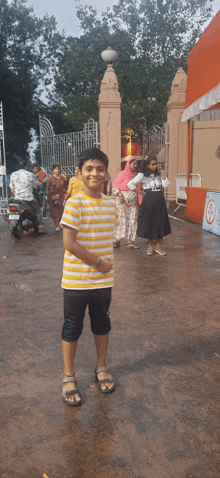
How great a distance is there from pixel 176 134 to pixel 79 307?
1337 centimetres

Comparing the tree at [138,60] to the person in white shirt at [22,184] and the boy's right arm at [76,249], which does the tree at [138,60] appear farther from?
the boy's right arm at [76,249]

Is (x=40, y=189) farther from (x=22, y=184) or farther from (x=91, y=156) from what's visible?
(x=91, y=156)

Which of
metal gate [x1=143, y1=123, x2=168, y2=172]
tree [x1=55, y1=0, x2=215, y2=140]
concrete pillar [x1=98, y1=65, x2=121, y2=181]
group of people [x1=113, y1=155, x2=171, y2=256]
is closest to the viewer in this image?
group of people [x1=113, y1=155, x2=171, y2=256]

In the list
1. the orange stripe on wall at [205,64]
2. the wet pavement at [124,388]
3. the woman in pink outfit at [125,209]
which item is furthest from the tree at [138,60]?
the wet pavement at [124,388]

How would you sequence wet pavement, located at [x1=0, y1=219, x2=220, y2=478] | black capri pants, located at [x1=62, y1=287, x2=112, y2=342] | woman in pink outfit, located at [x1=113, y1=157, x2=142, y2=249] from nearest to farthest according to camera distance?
1. wet pavement, located at [x1=0, y1=219, x2=220, y2=478]
2. black capri pants, located at [x1=62, y1=287, x2=112, y2=342]
3. woman in pink outfit, located at [x1=113, y1=157, x2=142, y2=249]

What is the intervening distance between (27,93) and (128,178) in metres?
23.4

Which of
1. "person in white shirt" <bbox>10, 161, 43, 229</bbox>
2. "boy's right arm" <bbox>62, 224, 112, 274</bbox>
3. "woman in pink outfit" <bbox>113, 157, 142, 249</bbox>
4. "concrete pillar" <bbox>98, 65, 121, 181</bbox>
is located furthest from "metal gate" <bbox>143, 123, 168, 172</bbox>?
"boy's right arm" <bbox>62, 224, 112, 274</bbox>

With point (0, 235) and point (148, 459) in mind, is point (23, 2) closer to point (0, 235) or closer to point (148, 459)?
point (0, 235)

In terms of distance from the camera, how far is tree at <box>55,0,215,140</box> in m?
26.2

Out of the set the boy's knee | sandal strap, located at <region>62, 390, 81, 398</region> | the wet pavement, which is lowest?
Result: the wet pavement

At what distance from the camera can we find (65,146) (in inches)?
648

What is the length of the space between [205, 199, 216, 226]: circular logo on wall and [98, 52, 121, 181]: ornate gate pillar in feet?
17.3

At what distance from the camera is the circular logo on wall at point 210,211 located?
408 inches

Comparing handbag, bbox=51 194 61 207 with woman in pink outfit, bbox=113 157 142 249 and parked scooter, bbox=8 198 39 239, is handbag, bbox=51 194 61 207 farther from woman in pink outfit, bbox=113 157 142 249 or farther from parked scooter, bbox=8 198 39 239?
woman in pink outfit, bbox=113 157 142 249
